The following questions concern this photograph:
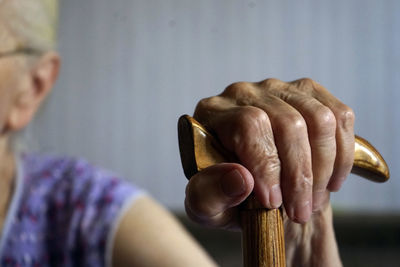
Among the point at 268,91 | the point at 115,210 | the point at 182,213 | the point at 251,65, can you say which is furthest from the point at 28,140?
the point at 268,91

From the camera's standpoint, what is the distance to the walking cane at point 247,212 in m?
0.29

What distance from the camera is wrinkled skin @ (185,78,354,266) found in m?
0.30

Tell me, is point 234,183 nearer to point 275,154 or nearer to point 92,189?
point 275,154

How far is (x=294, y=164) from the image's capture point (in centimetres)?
32

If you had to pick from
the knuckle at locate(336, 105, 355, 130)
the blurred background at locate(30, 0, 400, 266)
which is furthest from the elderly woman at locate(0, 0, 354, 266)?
the blurred background at locate(30, 0, 400, 266)

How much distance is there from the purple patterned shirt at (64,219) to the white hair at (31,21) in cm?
30

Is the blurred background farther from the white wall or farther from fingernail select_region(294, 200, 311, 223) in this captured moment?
fingernail select_region(294, 200, 311, 223)

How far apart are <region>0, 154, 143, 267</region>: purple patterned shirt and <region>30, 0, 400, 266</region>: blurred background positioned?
0.20 metres

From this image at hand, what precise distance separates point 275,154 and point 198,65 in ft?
2.72

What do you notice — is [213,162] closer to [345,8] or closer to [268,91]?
[268,91]

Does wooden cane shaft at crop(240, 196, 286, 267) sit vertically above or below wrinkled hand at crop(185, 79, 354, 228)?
below

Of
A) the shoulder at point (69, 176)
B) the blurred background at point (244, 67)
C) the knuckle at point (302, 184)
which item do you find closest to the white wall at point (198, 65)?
the blurred background at point (244, 67)

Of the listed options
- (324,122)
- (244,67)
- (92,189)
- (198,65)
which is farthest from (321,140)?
(198,65)

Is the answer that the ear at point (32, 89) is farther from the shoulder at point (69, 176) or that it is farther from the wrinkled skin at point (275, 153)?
the wrinkled skin at point (275, 153)
